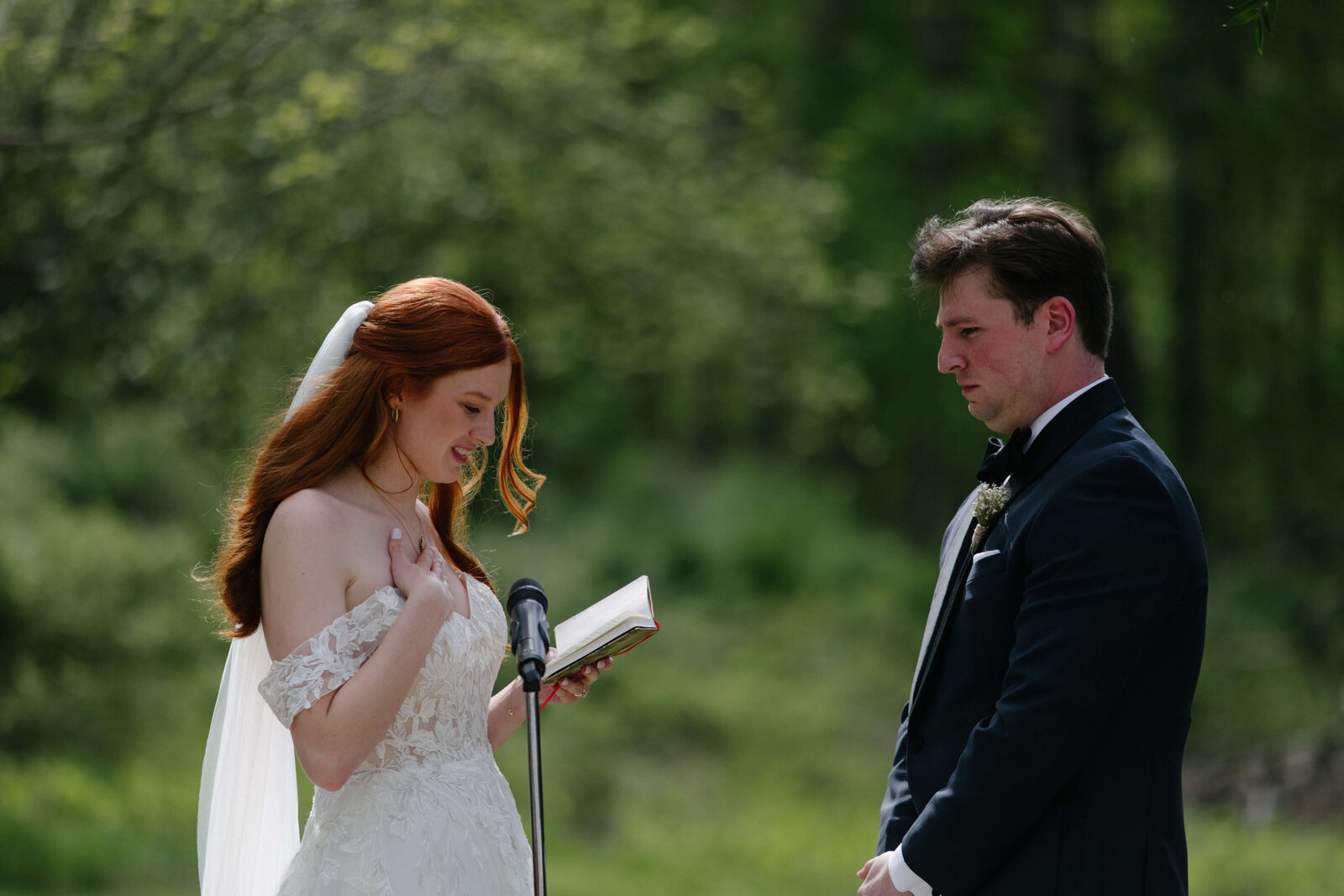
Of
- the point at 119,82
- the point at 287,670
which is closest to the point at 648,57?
the point at 119,82

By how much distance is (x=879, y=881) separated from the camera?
8.05ft

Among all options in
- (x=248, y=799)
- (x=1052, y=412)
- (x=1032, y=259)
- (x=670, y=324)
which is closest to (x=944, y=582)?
(x=1052, y=412)

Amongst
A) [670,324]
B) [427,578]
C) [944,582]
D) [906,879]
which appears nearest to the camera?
[906,879]

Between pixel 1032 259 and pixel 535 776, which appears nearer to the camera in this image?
pixel 535 776

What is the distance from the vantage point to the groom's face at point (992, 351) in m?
2.54

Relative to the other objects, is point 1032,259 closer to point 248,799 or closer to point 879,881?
point 879,881

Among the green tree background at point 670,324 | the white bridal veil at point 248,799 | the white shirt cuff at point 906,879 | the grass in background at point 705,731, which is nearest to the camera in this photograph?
the white shirt cuff at point 906,879

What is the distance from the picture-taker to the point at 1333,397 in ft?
42.9

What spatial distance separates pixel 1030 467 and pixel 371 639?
1.38 metres

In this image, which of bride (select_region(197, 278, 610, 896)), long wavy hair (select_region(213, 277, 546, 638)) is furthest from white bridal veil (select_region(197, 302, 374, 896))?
long wavy hair (select_region(213, 277, 546, 638))

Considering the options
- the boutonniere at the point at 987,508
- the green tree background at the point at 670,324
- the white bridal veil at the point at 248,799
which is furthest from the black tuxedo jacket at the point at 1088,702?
the green tree background at the point at 670,324

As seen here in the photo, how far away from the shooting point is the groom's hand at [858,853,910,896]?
7.98 feet

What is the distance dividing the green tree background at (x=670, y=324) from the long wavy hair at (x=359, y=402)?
1184 mm

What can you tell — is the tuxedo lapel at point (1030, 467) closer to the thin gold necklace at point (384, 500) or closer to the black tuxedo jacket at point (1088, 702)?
the black tuxedo jacket at point (1088, 702)
